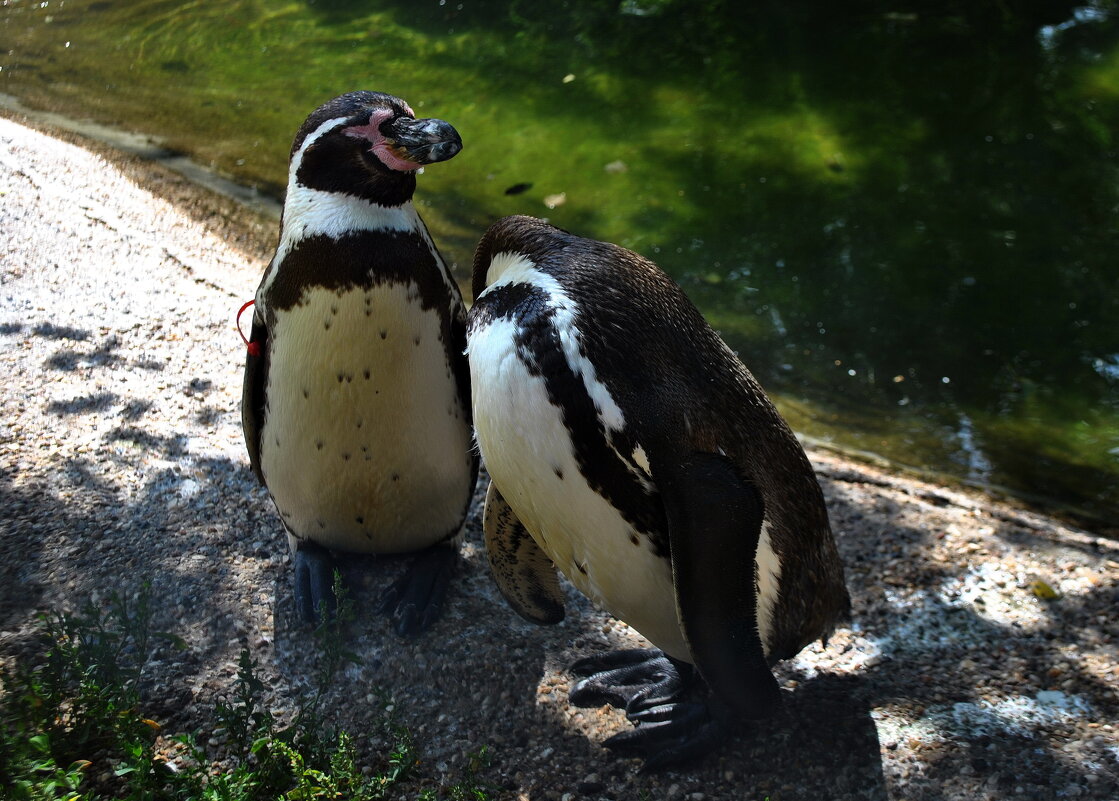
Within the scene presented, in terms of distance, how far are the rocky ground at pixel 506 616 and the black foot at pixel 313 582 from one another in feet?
0.21

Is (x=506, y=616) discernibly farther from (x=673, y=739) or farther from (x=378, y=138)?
(x=378, y=138)

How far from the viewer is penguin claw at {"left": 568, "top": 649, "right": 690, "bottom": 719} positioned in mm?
2650

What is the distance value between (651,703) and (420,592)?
0.71 metres

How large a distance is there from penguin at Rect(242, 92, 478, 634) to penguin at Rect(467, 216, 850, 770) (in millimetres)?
254

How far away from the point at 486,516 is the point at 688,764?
0.79 meters

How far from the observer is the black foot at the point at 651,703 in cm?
249

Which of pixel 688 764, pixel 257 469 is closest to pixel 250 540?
pixel 257 469

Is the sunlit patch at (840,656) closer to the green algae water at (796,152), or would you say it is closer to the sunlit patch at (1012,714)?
the sunlit patch at (1012,714)

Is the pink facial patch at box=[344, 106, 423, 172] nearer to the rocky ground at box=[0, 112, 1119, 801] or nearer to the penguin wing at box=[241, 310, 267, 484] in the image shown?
the penguin wing at box=[241, 310, 267, 484]

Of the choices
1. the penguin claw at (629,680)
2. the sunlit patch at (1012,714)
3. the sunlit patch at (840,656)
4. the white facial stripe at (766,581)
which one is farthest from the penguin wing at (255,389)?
the sunlit patch at (1012,714)

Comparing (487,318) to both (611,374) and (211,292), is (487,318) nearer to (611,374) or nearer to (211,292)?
(611,374)

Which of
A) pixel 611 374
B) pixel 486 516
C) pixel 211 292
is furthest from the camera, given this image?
pixel 211 292

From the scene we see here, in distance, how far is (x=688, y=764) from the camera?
247cm

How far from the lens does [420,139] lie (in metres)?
2.44
